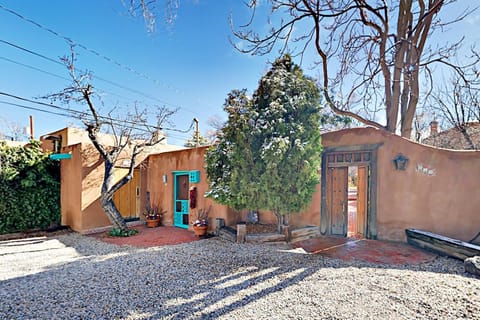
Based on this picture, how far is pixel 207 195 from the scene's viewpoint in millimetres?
6316

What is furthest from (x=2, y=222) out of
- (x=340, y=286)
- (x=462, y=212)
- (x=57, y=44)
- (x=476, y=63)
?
(x=476, y=63)

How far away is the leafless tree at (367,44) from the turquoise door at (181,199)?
493 cm

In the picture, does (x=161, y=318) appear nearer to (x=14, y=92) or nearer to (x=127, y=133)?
(x=127, y=133)

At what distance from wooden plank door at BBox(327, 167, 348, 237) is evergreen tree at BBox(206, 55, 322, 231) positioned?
5.14 ft

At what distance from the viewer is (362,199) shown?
23.5 feet

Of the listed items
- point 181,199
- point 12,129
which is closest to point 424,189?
point 181,199

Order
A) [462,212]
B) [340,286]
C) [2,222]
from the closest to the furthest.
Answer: [340,286]
[462,212]
[2,222]

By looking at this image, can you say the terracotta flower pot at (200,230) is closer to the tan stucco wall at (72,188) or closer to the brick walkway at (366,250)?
the brick walkway at (366,250)

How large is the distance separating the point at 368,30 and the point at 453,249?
7781 millimetres

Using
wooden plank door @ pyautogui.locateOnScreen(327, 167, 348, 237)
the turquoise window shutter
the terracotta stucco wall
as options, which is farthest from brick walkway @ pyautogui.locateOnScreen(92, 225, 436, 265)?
the turquoise window shutter

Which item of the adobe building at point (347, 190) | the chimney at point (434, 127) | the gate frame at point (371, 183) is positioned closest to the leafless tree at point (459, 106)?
the chimney at point (434, 127)

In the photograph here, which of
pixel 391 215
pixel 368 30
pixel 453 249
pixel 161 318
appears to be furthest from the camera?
pixel 368 30

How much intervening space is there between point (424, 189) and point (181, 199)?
295 inches

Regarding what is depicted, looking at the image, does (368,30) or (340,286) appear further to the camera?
(368,30)
